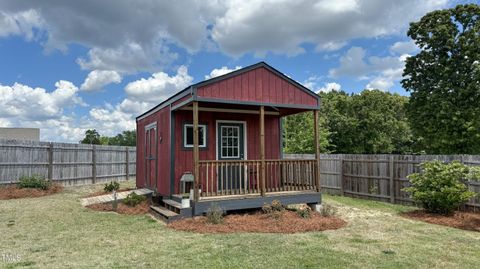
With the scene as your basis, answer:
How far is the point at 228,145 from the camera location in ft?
Result: 31.9

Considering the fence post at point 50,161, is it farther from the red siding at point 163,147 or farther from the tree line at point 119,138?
the tree line at point 119,138

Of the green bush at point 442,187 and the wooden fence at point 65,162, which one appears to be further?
the wooden fence at point 65,162

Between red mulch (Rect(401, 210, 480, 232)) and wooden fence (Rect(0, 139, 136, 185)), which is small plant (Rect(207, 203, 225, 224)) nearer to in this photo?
red mulch (Rect(401, 210, 480, 232))

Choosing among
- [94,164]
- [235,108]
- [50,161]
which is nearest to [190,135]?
[235,108]

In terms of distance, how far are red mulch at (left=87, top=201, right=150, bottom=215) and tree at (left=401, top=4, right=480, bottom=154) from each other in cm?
1682

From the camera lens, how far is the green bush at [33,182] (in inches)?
500

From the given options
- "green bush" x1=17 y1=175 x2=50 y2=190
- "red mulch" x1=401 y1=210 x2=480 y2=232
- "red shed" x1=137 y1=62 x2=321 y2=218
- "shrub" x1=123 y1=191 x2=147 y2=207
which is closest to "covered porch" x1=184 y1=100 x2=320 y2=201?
"red shed" x1=137 y1=62 x2=321 y2=218

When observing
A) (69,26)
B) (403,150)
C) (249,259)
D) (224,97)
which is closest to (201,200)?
(224,97)

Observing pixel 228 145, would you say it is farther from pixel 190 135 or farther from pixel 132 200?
pixel 132 200

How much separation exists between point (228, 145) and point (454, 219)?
5.91 meters

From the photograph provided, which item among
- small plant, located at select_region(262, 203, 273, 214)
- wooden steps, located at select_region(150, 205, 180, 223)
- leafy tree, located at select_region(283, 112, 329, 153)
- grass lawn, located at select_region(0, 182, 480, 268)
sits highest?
leafy tree, located at select_region(283, 112, 329, 153)

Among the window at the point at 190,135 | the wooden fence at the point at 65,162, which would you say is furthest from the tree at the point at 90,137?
the window at the point at 190,135

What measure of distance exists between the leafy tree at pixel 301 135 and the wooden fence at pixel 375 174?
7.81 m

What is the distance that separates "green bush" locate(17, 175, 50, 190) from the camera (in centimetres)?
1270
